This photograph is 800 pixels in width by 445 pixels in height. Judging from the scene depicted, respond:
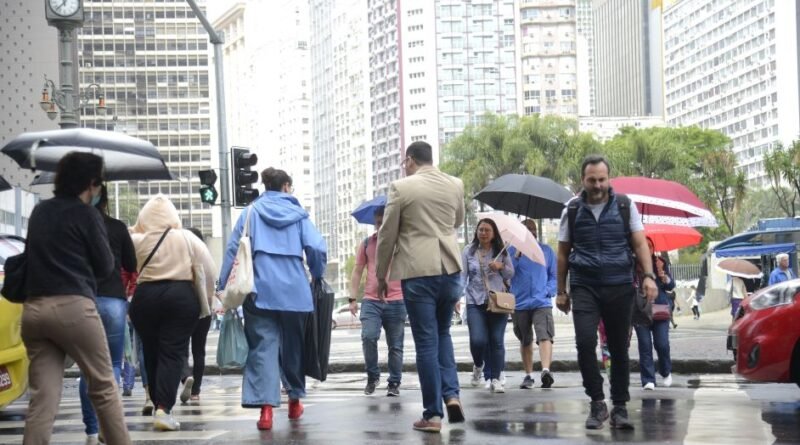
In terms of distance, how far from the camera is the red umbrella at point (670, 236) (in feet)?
47.7

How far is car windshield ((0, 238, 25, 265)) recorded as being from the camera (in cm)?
1173

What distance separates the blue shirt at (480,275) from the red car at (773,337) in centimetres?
315

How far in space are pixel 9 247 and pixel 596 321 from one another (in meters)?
5.30

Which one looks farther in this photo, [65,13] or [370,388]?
[65,13]

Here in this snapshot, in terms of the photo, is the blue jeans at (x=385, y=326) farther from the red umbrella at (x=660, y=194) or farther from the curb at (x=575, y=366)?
the curb at (x=575, y=366)

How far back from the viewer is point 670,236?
15141 millimetres

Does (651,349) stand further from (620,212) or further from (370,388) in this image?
(620,212)

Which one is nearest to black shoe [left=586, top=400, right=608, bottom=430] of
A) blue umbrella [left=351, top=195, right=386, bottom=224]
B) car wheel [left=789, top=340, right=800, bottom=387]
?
car wheel [left=789, top=340, right=800, bottom=387]

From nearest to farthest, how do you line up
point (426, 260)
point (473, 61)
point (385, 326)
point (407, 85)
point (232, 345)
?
point (426, 260) < point (232, 345) < point (385, 326) < point (473, 61) < point (407, 85)

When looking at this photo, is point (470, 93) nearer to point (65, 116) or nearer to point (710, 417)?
point (65, 116)

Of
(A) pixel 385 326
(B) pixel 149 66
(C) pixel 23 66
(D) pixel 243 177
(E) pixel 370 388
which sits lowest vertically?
(E) pixel 370 388

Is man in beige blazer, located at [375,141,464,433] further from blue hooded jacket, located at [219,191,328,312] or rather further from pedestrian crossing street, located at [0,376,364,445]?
pedestrian crossing street, located at [0,376,364,445]

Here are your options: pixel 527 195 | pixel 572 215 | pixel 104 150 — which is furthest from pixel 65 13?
pixel 572 215

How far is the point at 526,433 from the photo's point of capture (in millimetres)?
9016
